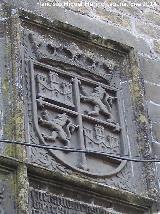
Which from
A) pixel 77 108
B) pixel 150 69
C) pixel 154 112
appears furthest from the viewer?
pixel 150 69

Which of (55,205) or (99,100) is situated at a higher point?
(99,100)

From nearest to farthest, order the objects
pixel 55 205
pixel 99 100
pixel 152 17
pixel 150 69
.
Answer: pixel 55 205
pixel 99 100
pixel 150 69
pixel 152 17

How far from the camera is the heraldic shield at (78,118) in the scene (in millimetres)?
3180

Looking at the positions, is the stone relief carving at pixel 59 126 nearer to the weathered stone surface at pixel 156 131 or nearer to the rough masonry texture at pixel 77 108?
the rough masonry texture at pixel 77 108

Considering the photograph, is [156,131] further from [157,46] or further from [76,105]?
[157,46]

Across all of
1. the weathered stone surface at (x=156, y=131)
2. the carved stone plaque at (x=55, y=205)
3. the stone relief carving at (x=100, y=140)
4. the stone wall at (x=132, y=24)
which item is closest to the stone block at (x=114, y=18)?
the stone wall at (x=132, y=24)

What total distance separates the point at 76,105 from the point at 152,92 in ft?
1.65

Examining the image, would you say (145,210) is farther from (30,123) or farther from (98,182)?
(30,123)

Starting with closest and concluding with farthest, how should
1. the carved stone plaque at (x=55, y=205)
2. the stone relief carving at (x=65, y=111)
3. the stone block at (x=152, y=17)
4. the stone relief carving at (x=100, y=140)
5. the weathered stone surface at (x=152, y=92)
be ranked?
1. the carved stone plaque at (x=55, y=205)
2. the stone relief carving at (x=65, y=111)
3. the stone relief carving at (x=100, y=140)
4. the weathered stone surface at (x=152, y=92)
5. the stone block at (x=152, y=17)

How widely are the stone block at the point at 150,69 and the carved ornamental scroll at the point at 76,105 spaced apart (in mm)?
205

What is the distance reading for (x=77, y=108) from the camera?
10.9 feet

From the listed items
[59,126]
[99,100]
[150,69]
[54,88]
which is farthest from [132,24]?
[59,126]

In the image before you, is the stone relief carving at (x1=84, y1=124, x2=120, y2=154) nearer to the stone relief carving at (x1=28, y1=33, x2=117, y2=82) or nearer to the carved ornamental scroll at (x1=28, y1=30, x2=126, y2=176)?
the carved ornamental scroll at (x1=28, y1=30, x2=126, y2=176)

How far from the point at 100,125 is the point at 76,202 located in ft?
1.53
